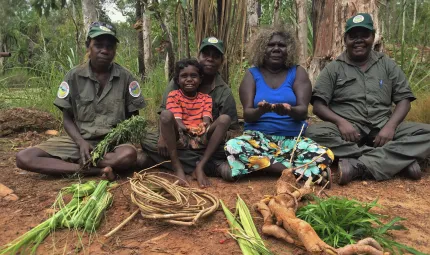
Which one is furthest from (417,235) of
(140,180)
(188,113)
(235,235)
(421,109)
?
(421,109)

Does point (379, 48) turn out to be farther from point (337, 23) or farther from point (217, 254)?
point (217, 254)

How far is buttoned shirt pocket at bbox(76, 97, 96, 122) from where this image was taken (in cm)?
321

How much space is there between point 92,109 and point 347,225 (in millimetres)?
2268

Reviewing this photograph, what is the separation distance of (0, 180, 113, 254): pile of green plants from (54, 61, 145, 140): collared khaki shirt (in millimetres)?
829

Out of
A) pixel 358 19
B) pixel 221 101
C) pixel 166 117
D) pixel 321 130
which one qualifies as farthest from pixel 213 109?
pixel 358 19

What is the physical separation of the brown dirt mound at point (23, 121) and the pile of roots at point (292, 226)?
11.4 ft

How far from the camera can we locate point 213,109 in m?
3.37

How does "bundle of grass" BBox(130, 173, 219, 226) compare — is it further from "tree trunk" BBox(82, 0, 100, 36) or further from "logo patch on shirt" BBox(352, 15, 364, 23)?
"tree trunk" BBox(82, 0, 100, 36)

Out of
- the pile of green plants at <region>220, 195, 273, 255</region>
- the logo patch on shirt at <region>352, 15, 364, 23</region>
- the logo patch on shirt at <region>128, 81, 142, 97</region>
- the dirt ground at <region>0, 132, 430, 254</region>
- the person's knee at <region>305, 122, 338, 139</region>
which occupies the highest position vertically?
the logo patch on shirt at <region>352, 15, 364, 23</region>

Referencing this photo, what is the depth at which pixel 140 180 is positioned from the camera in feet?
7.99

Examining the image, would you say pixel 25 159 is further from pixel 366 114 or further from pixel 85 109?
pixel 366 114

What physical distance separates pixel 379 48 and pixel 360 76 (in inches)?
34.3

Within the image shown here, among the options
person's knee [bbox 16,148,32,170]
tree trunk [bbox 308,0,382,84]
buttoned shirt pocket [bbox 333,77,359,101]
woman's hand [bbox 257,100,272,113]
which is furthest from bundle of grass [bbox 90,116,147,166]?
tree trunk [bbox 308,0,382,84]

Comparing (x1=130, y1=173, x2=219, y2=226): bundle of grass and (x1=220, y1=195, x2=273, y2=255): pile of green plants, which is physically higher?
(x1=130, y1=173, x2=219, y2=226): bundle of grass
